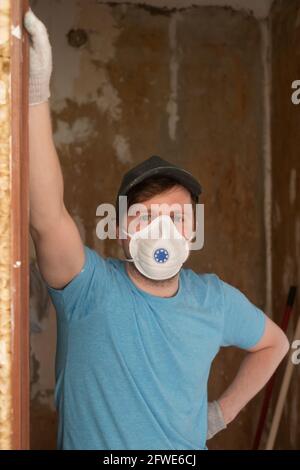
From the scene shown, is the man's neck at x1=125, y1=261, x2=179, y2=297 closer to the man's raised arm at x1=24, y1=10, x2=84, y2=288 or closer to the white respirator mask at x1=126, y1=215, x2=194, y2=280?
the white respirator mask at x1=126, y1=215, x2=194, y2=280

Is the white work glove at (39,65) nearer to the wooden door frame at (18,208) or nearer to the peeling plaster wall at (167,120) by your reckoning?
the wooden door frame at (18,208)

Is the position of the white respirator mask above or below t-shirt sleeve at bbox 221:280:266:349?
above

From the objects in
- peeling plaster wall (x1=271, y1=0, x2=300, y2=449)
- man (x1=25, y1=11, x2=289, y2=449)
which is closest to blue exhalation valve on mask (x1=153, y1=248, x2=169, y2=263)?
man (x1=25, y1=11, x2=289, y2=449)

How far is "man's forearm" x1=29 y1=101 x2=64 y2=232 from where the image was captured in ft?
2.97

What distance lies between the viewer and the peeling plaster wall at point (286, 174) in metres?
2.53

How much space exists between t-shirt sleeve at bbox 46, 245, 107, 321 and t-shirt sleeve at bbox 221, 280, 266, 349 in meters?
0.36

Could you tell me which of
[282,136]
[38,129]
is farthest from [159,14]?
[38,129]

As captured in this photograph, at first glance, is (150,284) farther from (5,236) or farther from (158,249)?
(5,236)

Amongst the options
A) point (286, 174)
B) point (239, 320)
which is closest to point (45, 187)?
point (239, 320)

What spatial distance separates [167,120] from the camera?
2.90 meters

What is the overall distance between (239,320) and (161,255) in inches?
12.6

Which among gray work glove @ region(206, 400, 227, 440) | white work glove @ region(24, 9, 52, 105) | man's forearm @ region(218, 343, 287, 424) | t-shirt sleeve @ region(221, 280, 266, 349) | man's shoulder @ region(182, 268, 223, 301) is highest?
white work glove @ region(24, 9, 52, 105)

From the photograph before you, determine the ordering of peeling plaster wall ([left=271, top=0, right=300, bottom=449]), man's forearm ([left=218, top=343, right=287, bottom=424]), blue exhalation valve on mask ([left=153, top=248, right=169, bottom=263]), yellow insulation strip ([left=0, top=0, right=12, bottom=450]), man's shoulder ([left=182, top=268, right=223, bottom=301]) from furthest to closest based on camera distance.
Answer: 1. peeling plaster wall ([left=271, top=0, right=300, bottom=449])
2. man's forearm ([left=218, top=343, right=287, bottom=424])
3. man's shoulder ([left=182, top=268, right=223, bottom=301])
4. blue exhalation valve on mask ([left=153, top=248, right=169, bottom=263])
5. yellow insulation strip ([left=0, top=0, right=12, bottom=450])
